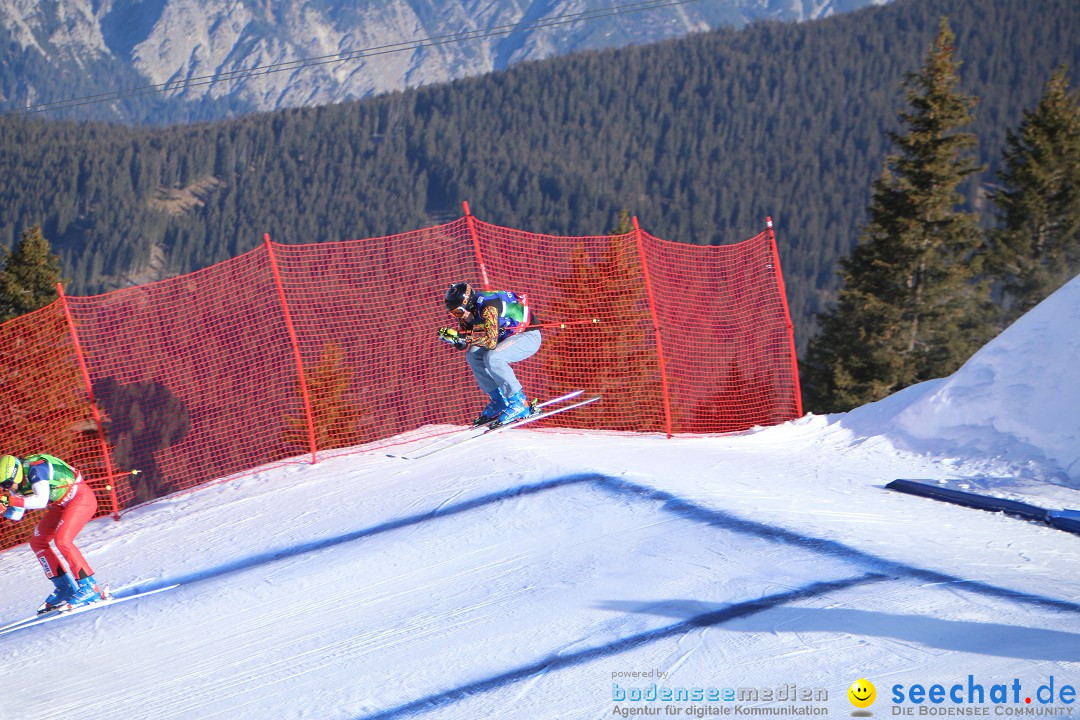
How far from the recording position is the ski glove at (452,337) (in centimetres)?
955

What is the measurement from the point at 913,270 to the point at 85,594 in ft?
91.6

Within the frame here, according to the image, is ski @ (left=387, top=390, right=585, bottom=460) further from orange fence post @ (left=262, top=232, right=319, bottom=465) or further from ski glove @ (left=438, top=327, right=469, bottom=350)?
ski glove @ (left=438, top=327, right=469, bottom=350)

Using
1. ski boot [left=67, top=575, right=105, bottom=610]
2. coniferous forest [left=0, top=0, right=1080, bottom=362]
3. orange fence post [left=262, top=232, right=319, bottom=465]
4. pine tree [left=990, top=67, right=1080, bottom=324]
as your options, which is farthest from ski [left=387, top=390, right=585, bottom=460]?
coniferous forest [left=0, top=0, right=1080, bottom=362]

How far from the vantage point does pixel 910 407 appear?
1147 cm

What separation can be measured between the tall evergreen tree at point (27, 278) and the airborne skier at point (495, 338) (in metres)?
16.5

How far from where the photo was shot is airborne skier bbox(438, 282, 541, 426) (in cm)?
970

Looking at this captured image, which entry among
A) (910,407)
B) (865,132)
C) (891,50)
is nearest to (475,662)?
(910,407)

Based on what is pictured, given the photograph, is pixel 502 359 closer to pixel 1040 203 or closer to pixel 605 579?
pixel 605 579

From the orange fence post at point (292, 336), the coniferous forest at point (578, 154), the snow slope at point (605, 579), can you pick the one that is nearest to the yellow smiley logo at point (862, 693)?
the snow slope at point (605, 579)

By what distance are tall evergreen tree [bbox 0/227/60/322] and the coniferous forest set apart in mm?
82825

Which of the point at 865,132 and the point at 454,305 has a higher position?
the point at 865,132

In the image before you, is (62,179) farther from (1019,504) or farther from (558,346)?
(1019,504)

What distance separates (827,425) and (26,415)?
9.22 m

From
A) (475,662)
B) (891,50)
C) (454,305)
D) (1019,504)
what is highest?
(891,50)
